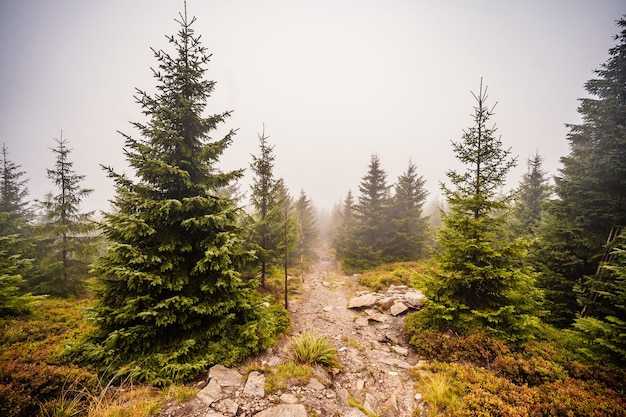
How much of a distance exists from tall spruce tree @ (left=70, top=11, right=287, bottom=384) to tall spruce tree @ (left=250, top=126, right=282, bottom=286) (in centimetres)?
482

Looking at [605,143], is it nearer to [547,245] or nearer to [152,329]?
[547,245]

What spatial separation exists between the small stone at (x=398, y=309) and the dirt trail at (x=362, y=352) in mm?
256

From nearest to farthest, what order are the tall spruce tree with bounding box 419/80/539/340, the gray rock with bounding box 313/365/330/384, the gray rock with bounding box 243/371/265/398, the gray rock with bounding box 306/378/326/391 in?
the gray rock with bounding box 243/371/265/398, the gray rock with bounding box 306/378/326/391, the gray rock with bounding box 313/365/330/384, the tall spruce tree with bounding box 419/80/539/340

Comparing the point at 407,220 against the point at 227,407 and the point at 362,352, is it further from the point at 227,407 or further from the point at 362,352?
the point at 227,407

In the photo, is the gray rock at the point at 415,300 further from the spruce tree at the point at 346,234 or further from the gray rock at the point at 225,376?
the spruce tree at the point at 346,234

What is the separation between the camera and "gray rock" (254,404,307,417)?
203 inches

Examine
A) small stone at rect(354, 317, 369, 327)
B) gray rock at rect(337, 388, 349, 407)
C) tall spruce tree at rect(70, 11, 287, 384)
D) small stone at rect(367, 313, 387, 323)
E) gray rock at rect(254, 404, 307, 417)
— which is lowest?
small stone at rect(354, 317, 369, 327)

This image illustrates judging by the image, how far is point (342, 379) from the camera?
7113 millimetres

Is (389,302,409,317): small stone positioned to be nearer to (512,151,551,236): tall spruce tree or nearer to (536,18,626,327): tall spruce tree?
(536,18,626,327): tall spruce tree

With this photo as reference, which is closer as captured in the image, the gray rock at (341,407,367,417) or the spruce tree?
the gray rock at (341,407,367,417)

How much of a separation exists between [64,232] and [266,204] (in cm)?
1424

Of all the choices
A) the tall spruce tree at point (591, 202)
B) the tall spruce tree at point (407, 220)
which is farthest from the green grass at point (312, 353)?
the tall spruce tree at point (407, 220)

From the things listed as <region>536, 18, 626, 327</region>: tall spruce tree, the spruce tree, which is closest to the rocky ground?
<region>536, 18, 626, 327</region>: tall spruce tree

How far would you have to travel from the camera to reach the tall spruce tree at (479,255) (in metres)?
8.24
